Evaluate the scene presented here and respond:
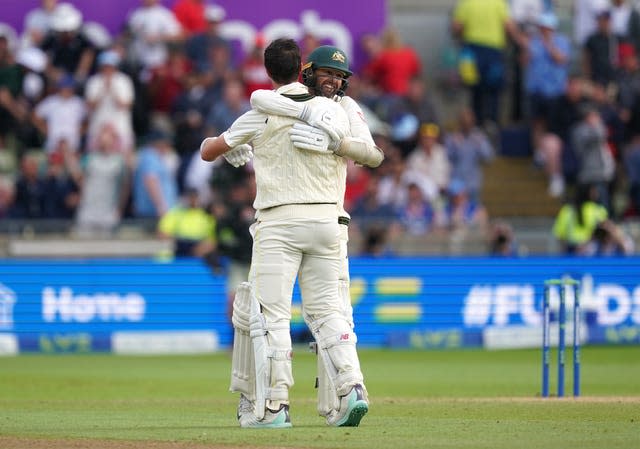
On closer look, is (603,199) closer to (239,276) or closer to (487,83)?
(487,83)

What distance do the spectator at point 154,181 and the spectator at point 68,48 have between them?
6.86 ft

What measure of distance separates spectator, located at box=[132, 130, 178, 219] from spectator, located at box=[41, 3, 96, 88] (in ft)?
6.86

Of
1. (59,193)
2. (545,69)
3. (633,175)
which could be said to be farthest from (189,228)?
(545,69)

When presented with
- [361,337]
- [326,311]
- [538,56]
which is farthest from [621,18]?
[326,311]

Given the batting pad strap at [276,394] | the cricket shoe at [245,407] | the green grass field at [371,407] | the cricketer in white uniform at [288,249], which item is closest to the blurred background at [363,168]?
the green grass field at [371,407]

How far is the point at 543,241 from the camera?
21625mm

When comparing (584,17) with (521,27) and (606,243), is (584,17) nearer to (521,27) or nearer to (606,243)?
(521,27)

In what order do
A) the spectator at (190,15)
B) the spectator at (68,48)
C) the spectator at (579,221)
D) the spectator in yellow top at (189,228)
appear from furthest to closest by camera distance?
the spectator at (190,15) → the spectator at (68,48) → the spectator at (579,221) → the spectator in yellow top at (189,228)

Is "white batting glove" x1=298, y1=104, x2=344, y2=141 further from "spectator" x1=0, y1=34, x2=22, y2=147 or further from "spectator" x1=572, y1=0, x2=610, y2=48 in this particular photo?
"spectator" x1=572, y1=0, x2=610, y2=48

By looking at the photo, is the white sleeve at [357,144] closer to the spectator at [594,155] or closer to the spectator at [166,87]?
the spectator at [594,155]

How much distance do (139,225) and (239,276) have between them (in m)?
3.35

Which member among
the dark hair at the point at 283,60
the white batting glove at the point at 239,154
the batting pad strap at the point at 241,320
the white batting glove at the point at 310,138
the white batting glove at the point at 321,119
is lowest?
the batting pad strap at the point at 241,320

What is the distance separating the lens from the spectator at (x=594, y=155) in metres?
22.3

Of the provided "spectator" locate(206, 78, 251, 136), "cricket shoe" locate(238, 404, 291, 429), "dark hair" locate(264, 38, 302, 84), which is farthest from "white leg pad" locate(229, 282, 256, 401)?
"spectator" locate(206, 78, 251, 136)
